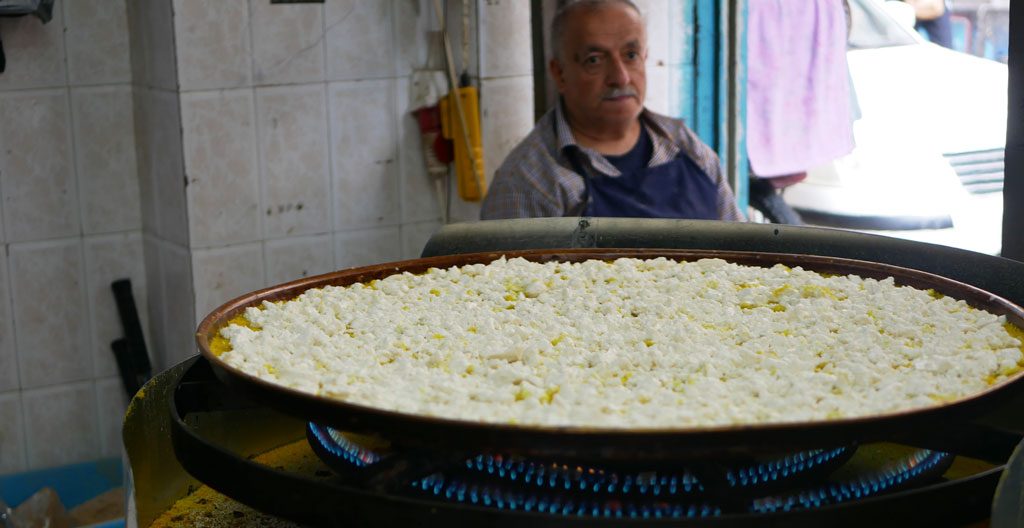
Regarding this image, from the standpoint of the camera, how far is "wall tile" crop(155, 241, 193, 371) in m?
2.62

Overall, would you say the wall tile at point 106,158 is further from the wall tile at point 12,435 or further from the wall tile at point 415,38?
the wall tile at point 415,38

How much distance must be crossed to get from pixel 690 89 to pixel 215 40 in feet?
4.28

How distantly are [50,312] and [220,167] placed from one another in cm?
57

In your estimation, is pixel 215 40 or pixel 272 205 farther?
pixel 272 205

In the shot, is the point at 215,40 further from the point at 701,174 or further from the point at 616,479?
the point at 616,479

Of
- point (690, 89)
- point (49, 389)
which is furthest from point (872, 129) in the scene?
point (49, 389)

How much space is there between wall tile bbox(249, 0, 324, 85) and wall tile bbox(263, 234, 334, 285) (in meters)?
0.39

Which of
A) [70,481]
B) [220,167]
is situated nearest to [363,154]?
[220,167]

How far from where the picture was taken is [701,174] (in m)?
2.78

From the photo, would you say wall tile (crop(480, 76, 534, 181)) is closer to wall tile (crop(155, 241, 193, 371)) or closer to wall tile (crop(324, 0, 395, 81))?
wall tile (crop(324, 0, 395, 81))

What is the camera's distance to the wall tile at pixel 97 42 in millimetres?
2604

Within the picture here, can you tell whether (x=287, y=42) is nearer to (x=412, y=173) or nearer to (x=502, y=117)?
(x=412, y=173)

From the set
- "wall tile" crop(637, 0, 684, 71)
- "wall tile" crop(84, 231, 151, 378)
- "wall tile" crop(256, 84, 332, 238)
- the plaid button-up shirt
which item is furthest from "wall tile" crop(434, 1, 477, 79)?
"wall tile" crop(84, 231, 151, 378)

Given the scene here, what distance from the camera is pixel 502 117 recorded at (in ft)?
9.50
